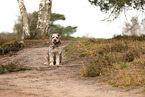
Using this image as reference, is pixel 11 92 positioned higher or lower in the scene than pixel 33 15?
lower

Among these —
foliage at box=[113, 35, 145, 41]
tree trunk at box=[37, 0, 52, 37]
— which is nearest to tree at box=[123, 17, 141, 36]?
foliage at box=[113, 35, 145, 41]

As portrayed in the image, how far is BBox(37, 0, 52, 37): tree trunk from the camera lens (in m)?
22.4

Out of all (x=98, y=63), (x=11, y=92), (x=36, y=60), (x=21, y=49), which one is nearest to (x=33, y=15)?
(x=21, y=49)

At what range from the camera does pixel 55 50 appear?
10.9 meters

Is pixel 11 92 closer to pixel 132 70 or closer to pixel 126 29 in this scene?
pixel 132 70

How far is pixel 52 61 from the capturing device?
1140 cm

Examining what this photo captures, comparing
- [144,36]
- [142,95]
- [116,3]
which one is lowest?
[142,95]

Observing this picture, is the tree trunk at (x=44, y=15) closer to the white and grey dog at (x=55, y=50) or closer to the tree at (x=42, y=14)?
the tree at (x=42, y=14)

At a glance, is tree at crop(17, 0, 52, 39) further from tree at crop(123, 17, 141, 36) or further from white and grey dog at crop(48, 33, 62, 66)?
white and grey dog at crop(48, 33, 62, 66)

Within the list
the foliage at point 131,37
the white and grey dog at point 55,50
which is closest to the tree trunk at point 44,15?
the foliage at point 131,37

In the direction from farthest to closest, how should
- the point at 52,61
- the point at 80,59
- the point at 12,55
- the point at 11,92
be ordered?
the point at 12,55 < the point at 80,59 < the point at 52,61 < the point at 11,92

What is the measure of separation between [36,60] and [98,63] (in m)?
6.06

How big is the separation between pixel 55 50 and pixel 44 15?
12568mm

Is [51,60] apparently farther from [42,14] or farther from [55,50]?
[42,14]
